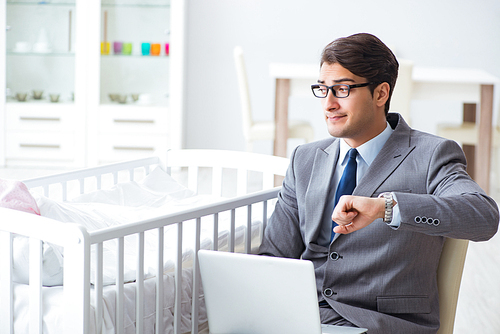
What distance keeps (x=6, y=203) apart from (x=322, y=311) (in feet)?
2.53

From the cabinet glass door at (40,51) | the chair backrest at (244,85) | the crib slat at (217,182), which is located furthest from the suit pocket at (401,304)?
the cabinet glass door at (40,51)

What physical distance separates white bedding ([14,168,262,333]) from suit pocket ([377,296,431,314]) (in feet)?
1.65

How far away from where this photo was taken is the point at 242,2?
470cm

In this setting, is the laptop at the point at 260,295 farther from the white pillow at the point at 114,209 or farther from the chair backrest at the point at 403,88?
the chair backrest at the point at 403,88

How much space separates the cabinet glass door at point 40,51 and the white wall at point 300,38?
0.98 metres

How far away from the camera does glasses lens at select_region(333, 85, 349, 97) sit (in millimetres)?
1298

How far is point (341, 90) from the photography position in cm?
131

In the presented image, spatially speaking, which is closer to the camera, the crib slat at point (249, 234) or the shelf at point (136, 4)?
the crib slat at point (249, 234)

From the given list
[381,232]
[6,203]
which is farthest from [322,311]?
[6,203]

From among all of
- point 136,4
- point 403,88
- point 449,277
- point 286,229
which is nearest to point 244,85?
point 403,88

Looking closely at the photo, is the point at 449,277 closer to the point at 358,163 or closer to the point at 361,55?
the point at 358,163

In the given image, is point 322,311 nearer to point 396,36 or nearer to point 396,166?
point 396,166

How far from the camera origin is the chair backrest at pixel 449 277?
1.30m

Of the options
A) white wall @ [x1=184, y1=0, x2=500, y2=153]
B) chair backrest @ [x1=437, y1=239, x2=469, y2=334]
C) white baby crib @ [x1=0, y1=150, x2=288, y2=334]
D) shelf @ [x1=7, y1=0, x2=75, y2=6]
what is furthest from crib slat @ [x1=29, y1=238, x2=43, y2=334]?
white wall @ [x1=184, y1=0, x2=500, y2=153]
